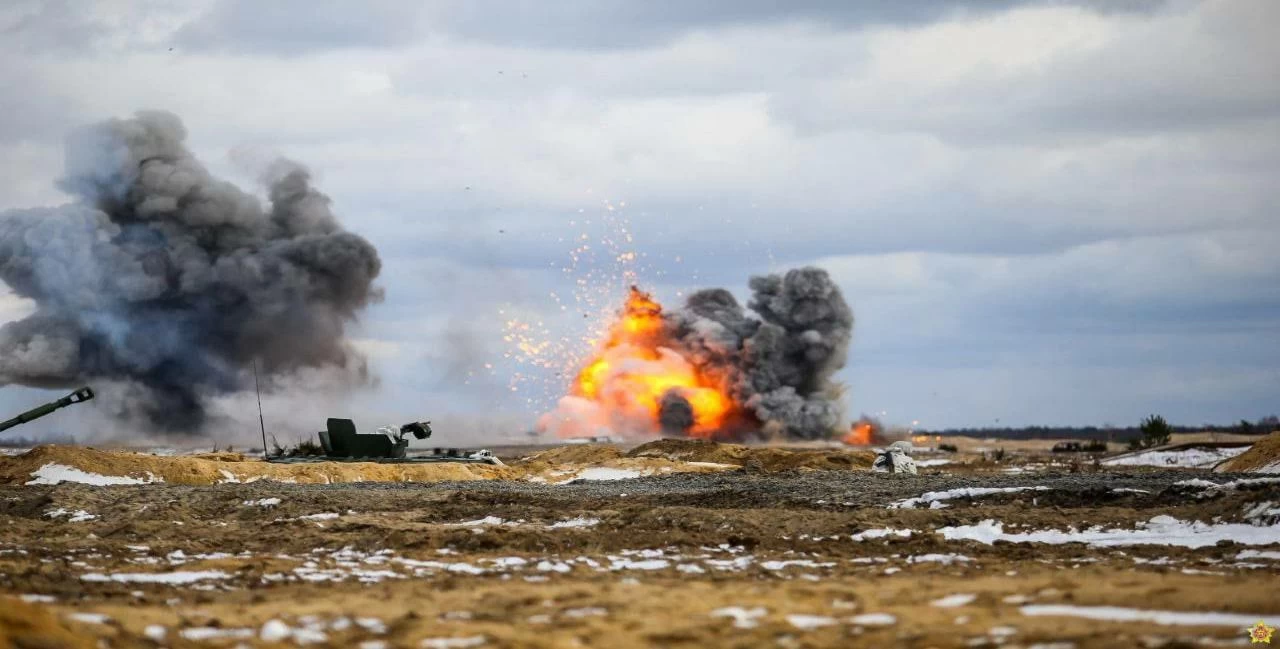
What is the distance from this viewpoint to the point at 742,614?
13.5 meters

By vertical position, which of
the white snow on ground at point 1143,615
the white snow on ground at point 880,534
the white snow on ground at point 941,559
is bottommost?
the white snow on ground at point 941,559

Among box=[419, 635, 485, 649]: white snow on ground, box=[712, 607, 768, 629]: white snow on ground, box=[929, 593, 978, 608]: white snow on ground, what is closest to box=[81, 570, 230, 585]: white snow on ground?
box=[419, 635, 485, 649]: white snow on ground

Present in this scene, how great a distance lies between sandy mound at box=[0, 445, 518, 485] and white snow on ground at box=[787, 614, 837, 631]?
114 ft

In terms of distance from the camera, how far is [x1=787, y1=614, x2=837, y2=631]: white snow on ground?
12.8 m

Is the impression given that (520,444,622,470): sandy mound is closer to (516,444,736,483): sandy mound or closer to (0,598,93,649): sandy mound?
(516,444,736,483): sandy mound

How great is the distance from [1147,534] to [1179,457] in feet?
151

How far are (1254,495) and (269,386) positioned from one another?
6928 cm

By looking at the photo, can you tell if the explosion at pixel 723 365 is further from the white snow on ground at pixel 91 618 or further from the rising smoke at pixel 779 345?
the white snow on ground at pixel 91 618

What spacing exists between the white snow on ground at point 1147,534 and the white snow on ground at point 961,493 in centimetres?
530

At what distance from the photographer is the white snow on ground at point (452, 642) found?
39.8 ft

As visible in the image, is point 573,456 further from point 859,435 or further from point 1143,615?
point 1143,615

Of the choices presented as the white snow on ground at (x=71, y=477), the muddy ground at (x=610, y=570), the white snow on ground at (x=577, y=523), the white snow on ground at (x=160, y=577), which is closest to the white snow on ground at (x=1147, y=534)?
the muddy ground at (x=610, y=570)

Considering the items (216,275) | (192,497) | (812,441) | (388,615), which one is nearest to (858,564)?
(388,615)

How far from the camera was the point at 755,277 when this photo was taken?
4023 inches
